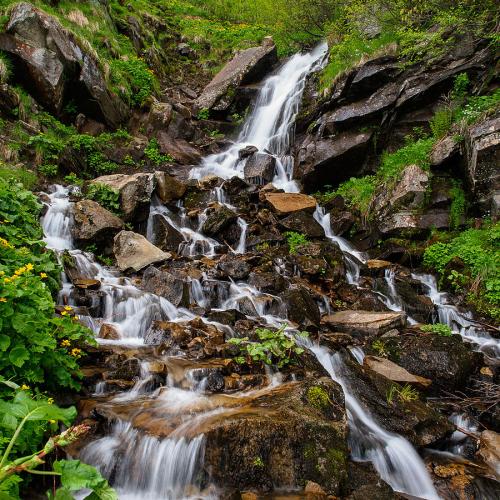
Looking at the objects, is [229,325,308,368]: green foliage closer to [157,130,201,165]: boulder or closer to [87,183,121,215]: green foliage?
[87,183,121,215]: green foliage

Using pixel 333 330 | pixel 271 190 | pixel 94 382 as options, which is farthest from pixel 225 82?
pixel 94 382

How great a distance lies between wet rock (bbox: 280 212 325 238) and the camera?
10.8m

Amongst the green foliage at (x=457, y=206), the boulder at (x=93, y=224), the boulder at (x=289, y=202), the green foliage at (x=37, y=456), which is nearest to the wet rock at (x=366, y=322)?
the green foliage at (x=457, y=206)

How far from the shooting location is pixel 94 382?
449 cm

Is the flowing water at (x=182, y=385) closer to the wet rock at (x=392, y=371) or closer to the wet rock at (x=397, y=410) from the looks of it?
the wet rock at (x=397, y=410)

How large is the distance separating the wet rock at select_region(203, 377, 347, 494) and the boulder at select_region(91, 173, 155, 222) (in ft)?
23.0

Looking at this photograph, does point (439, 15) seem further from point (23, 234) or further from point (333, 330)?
point (23, 234)

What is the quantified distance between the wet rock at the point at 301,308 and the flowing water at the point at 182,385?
0.17m

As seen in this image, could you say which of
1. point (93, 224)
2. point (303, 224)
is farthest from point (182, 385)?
point (303, 224)

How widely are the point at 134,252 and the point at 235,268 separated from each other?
7.16 ft

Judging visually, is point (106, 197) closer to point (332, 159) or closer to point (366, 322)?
point (366, 322)

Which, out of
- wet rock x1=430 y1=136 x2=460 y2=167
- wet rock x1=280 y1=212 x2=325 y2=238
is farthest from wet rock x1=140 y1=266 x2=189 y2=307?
wet rock x1=430 y1=136 x2=460 y2=167

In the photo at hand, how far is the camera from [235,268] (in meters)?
8.66

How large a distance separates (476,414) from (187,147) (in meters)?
12.1
